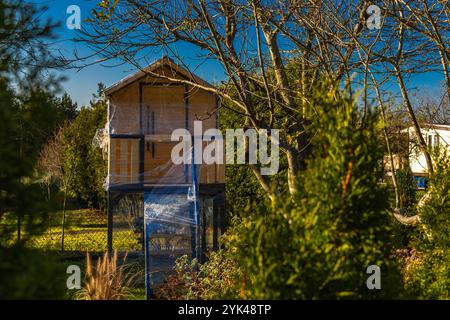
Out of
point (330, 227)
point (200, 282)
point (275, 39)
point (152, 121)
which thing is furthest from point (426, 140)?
point (330, 227)

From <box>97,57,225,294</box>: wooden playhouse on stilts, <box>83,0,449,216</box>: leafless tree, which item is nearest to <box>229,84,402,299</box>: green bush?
<box>83,0,449,216</box>: leafless tree

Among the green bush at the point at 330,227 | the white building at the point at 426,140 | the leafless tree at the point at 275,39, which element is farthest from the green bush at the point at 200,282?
the green bush at the point at 330,227

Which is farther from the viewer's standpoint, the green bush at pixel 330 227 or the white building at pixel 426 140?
the white building at pixel 426 140

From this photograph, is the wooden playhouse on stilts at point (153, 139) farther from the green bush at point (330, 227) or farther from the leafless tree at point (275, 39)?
the green bush at point (330, 227)

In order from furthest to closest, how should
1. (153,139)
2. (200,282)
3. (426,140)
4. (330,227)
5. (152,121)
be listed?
(153,139) < (152,121) < (426,140) < (200,282) < (330,227)

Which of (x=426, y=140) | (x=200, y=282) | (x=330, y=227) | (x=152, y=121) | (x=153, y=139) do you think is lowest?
(x=200, y=282)

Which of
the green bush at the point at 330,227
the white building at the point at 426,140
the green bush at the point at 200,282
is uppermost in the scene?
the white building at the point at 426,140

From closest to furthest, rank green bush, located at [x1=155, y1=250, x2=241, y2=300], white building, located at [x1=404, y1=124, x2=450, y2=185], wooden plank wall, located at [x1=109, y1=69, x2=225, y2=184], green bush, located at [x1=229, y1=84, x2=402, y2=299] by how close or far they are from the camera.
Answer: green bush, located at [x1=229, y1=84, x2=402, y2=299]
white building, located at [x1=404, y1=124, x2=450, y2=185]
green bush, located at [x1=155, y1=250, x2=241, y2=300]
wooden plank wall, located at [x1=109, y1=69, x2=225, y2=184]

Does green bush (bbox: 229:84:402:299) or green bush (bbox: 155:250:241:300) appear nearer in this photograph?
green bush (bbox: 229:84:402:299)

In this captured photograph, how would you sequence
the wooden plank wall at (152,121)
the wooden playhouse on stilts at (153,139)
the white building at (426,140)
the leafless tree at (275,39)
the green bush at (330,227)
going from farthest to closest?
the wooden plank wall at (152,121)
the wooden playhouse on stilts at (153,139)
the leafless tree at (275,39)
the white building at (426,140)
the green bush at (330,227)

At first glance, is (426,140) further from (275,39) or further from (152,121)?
(152,121)

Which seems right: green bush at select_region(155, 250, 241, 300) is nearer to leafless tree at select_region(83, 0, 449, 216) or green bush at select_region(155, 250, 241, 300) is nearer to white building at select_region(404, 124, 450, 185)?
leafless tree at select_region(83, 0, 449, 216)
